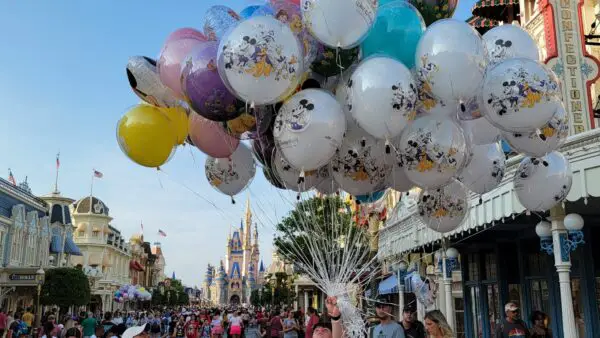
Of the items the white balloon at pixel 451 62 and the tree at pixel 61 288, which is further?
the tree at pixel 61 288

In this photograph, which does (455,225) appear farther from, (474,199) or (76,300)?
(76,300)

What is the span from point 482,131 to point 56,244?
38.2 meters

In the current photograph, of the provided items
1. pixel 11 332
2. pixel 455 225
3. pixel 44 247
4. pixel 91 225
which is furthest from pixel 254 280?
pixel 455 225

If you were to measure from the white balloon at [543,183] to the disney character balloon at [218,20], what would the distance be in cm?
366

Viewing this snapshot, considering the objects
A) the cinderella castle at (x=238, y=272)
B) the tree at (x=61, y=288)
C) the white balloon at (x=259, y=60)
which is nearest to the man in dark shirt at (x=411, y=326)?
the white balloon at (x=259, y=60)

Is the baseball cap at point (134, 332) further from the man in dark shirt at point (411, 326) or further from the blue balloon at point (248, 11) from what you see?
the man in dark shirt at point (411, 326)

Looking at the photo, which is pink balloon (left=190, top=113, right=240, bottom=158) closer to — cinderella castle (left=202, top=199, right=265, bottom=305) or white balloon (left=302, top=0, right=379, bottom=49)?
white balloon (left=302, top=0, right=379, bottom=49)

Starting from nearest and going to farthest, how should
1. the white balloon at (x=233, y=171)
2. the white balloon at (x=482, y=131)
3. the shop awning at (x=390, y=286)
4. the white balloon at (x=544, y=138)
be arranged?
the white balloon at (x=544, y=138), the white balloon at (x=482, y=131), the white balloon at (x=233, y=171), the shop awning at (x=390, y=286)

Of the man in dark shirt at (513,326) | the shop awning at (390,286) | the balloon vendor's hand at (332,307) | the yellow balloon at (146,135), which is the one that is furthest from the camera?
the shop awning at (390,286)

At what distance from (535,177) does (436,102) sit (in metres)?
2.02

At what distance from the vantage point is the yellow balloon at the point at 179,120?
5.84 metres

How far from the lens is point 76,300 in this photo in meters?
31.2

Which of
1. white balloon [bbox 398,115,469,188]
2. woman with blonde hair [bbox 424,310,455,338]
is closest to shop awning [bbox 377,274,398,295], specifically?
woman with blonde hair [bbox 424,310,455,338]

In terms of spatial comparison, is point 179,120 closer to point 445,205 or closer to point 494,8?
point 445,205
